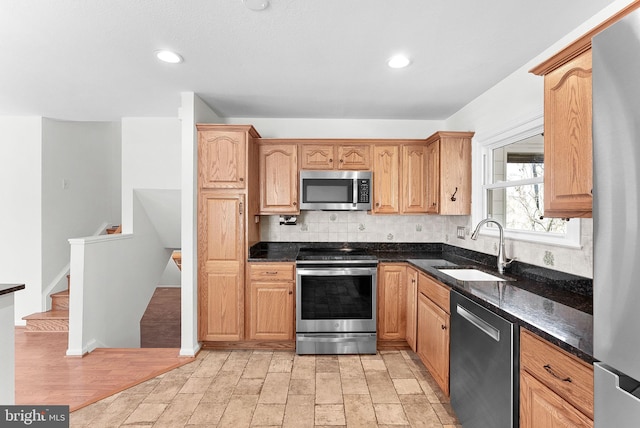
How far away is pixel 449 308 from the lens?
84.1 inches

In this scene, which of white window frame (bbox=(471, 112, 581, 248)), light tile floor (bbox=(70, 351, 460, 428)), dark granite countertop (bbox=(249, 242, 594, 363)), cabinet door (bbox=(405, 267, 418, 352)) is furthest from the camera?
cabinet door (bbox=(405, 267, 418, 352))

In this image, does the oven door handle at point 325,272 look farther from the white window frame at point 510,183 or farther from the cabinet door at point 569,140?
the cabinet door at point 569,140

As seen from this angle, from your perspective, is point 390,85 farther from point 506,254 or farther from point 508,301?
point 508,301

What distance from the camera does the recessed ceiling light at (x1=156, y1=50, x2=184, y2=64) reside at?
2.22 m

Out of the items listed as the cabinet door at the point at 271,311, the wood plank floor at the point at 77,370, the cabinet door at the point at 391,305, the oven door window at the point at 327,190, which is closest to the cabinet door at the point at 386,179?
the oven door window at the point at 327,190

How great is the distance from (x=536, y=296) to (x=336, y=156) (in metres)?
2.25

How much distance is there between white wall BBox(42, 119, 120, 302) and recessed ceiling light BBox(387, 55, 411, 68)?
4112mm

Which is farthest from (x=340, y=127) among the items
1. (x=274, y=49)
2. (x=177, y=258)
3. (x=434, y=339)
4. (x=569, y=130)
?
(x=177, y=258)

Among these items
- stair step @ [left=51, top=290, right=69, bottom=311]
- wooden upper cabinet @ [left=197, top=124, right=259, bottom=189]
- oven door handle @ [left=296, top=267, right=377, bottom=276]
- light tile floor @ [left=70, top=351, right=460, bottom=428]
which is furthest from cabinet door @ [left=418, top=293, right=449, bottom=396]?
stair step @ [left=51, top=290, right=69, bottom=311]

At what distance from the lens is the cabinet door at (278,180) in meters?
3.39

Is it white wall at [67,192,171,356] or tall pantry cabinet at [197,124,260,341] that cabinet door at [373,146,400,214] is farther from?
white wall at [67,192,171,356]

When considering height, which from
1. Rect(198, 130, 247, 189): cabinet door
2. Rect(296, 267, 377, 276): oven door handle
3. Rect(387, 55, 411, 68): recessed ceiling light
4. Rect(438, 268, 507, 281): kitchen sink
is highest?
Rect(387, 55, 411, 68): recessed ceiling light

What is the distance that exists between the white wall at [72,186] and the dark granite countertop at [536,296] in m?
2.73

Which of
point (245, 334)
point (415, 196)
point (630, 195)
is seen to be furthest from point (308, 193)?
point (630, 195)
